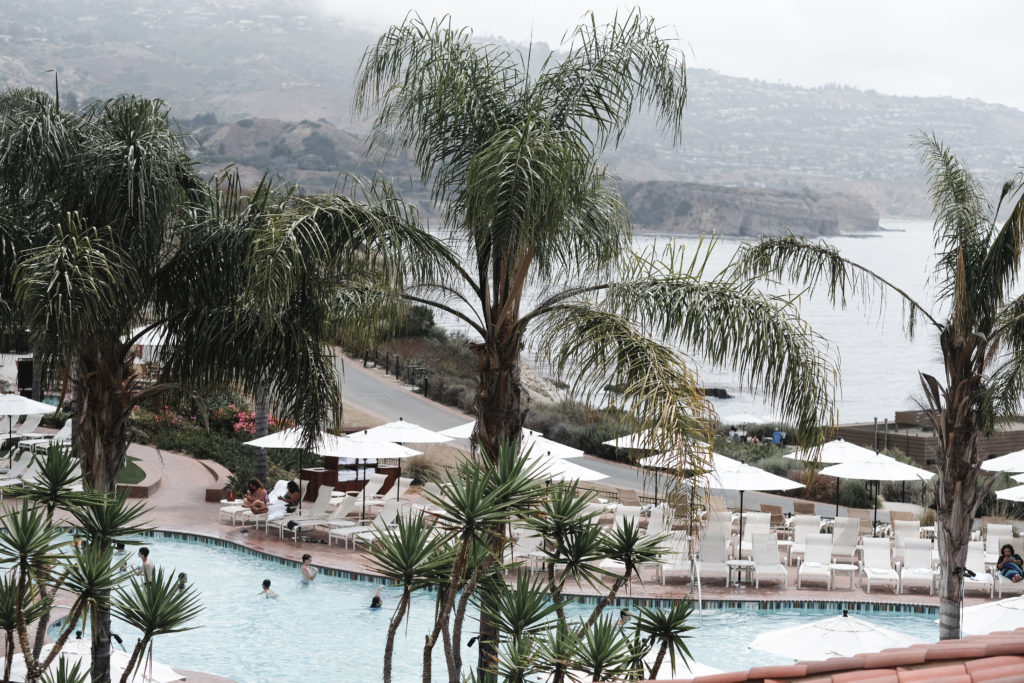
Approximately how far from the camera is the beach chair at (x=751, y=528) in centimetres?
1745

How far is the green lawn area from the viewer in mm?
21906

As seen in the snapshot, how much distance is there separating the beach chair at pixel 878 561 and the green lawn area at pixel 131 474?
47.1 ft

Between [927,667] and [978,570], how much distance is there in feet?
45.1

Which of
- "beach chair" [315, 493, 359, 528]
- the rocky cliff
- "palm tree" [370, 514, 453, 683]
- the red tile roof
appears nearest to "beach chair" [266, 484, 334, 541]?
"beach chair" [315, 493, 359, 528]

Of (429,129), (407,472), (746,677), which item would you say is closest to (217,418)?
(407,472)

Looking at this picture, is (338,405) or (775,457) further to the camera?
(775,457)

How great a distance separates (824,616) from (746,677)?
471 inches

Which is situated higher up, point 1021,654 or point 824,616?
point 1021,654

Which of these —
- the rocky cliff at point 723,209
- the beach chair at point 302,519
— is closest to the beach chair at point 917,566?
the beach chair at point 302,519

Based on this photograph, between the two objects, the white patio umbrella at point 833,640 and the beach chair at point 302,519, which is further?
the beach chair at point 302,519

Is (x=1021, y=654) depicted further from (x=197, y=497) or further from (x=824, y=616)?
(x=197, y=497)

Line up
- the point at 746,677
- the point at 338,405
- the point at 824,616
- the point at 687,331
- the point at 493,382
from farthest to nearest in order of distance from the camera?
1. the point at 824,616
2. the point at 338,405
3. the point at 493,382
4. the point at 687,331
5. the point at 746,677

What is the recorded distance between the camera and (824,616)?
1489 cm

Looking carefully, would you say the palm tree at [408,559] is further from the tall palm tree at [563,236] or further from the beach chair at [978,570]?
the beach chair at [978,570]
